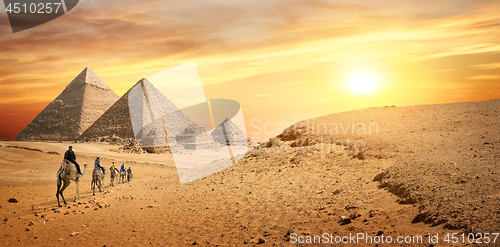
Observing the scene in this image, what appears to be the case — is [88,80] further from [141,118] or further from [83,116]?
[141,118]

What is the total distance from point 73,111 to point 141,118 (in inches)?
852

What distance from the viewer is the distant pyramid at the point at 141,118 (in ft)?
186

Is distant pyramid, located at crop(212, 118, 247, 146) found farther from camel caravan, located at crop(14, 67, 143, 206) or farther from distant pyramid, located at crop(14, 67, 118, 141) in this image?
distant pyramid, located at crop(14, 67, 118, 141)

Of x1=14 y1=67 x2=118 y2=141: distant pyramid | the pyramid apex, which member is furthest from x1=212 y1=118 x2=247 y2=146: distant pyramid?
the pyramid apex

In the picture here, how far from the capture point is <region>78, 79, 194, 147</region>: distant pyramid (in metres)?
56.6

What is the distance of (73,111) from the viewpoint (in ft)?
231

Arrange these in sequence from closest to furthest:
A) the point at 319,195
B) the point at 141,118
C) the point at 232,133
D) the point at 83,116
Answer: the point at 319,195 < the point at 232,133 < the point at 141,118 < the point at 83,116

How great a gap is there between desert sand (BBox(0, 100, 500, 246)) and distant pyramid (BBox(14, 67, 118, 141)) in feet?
190

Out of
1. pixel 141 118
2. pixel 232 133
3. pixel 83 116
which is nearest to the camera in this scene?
pixel 232 133

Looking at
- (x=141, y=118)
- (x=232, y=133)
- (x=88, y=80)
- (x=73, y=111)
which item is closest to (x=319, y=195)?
(x=232, y=133)

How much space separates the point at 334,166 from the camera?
35.9ft

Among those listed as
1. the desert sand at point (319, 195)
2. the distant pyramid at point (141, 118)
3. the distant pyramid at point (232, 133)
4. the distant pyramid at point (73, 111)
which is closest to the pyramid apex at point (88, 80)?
the distant pyramid at point (73, 111)

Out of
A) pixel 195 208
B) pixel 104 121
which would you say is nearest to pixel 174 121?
pixel 104 121

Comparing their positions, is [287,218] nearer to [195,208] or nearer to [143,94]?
[195,208]
